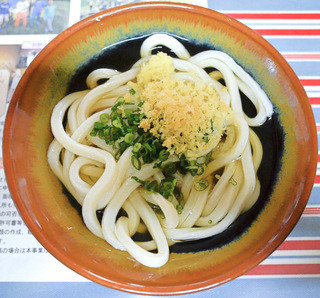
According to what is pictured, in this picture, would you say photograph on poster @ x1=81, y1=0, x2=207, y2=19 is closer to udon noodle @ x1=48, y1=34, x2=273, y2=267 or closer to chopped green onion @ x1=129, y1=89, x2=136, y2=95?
udon noodle @ x1=48, y1=34, x2=273, y2=267

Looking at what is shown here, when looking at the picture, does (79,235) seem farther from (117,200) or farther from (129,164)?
(129,164)

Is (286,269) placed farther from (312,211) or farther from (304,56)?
(304,56)

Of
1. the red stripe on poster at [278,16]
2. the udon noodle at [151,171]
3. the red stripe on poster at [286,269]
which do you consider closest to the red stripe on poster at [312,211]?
the red stripe on poster at [286,269]

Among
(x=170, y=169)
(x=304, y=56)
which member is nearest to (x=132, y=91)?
(x=170, y=169)

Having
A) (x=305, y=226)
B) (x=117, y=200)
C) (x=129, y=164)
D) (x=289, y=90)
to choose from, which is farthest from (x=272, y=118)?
(x=117, y=200)

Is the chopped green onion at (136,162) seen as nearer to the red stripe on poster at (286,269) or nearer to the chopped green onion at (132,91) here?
the chopped green onion at (132,91)
